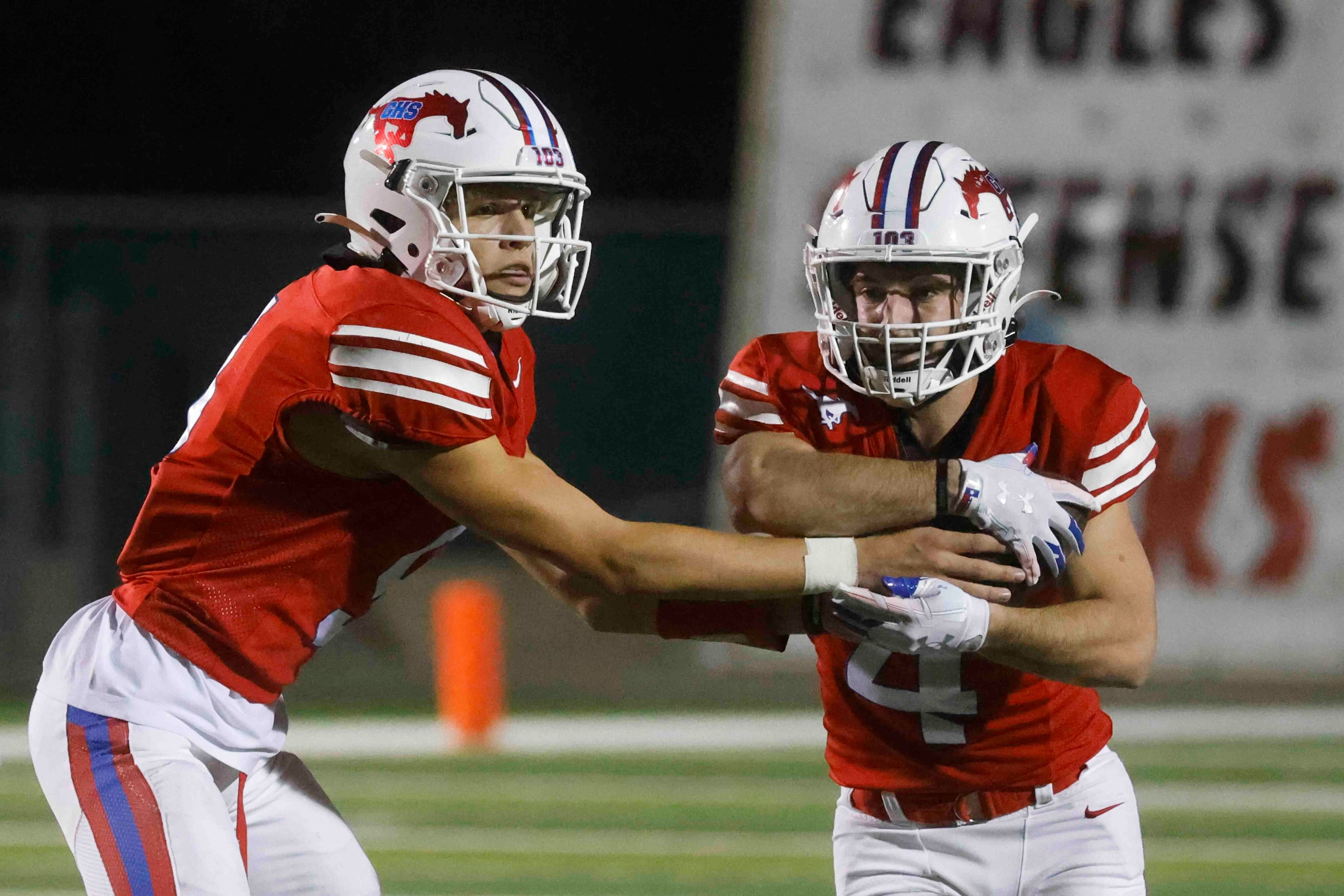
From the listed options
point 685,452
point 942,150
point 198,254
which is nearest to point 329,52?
point 198,254

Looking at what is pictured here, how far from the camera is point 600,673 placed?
9430mm

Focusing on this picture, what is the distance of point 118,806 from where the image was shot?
9.00 ft

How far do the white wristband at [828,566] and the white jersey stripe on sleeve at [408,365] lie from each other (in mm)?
552

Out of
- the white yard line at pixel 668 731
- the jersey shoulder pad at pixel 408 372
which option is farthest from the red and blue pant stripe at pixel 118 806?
the white yard line at pixel 668 731

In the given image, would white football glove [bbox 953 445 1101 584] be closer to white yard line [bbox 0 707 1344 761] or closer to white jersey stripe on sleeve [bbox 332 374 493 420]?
white jersey stripe on sleeve [bbox 332 374 493 420]

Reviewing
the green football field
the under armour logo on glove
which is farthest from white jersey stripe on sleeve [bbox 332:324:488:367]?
the green football field

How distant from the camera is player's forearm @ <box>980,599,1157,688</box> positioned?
284 cm

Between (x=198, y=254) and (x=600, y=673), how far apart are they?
3.42m

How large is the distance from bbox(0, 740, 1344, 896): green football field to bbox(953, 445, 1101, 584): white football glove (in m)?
2.66

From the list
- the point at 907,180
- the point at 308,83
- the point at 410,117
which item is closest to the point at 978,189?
the point at 907,180

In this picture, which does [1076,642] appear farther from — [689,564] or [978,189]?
[978,189]

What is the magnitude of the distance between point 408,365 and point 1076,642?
3.60 feet

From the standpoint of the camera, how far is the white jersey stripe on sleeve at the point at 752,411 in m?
3.21

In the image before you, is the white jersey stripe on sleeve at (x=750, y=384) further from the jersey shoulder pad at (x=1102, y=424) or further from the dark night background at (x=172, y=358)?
the dark night background at (x=172, y=358)
